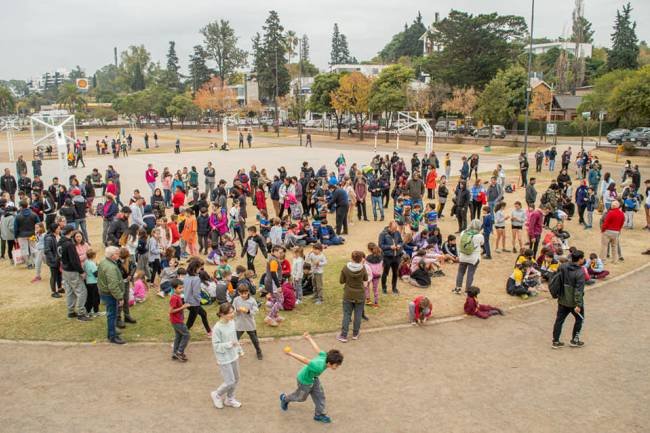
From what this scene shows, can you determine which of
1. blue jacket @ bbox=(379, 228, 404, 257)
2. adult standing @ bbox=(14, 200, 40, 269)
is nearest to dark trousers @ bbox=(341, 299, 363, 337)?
blue jacket @ bbox=(379, 228, 404, 257)

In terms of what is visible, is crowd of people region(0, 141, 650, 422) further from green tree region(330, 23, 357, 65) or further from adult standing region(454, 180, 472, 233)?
green tree region(330, 23, 357, 65)

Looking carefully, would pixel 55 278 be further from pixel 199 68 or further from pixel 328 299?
pixel 199 68

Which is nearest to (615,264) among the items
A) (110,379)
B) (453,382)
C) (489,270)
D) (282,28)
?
(489,270)

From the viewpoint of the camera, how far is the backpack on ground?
416 inches

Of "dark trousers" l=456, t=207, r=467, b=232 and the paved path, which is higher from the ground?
"dark trousers" l=456, t=207, r=467, b=232

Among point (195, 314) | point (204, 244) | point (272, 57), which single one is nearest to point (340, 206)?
point (204, 244)

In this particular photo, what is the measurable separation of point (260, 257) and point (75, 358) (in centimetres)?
600

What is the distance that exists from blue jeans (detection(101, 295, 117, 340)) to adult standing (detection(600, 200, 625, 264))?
11.6 m

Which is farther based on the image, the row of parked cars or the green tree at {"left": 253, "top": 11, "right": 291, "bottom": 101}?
the green tree at {"left": 253, "top": 11, "right": 291, "bottom": 101}

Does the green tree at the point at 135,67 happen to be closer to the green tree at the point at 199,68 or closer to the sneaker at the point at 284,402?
the green tree at the point at 199,68

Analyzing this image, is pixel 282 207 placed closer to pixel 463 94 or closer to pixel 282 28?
pixel 463 94

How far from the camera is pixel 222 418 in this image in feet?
22.3

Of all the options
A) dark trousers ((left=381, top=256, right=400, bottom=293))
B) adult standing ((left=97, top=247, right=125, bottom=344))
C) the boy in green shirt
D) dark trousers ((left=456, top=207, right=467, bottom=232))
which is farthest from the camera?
dark trousers ((left=456, top=207, right=467, bottom=232))

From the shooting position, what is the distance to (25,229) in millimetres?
12773
